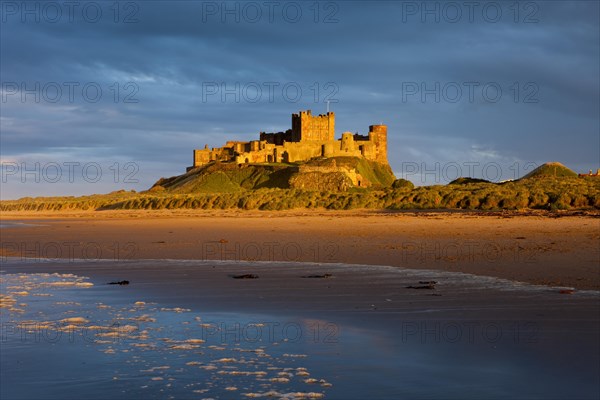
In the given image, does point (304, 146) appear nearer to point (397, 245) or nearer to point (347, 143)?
point (347, 143)

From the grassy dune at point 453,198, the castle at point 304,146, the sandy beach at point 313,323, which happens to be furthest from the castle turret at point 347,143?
the sandy beach at point 313,323

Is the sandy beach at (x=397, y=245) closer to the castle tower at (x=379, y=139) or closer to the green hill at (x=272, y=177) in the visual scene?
the green hill at (x=272, y=177)

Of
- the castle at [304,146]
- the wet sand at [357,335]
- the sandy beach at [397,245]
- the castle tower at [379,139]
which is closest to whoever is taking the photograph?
the wet sand at [357,335]

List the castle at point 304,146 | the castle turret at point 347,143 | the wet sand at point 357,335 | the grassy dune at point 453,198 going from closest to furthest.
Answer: the wet sand at point 357,335, the grassy dune at point 453,198, the castle at point 304,146, the castle turret at point 347,143

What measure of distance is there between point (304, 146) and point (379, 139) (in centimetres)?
2330

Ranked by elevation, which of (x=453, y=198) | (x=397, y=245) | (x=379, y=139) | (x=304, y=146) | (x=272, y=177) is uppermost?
(x=379, y=139)

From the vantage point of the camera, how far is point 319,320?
25.4 ft

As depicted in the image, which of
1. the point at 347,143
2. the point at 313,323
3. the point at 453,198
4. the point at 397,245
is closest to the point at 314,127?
the point at 347,143

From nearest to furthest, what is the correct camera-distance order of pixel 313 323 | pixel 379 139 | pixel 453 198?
pixel 313 323
pixel 453 198
pixel 379 139

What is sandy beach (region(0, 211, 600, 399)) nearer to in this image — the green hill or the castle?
the green hill

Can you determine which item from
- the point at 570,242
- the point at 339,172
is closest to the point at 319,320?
the point at 570,242

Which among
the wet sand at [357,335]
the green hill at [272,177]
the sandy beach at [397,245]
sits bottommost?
the wet sand at [357,335]

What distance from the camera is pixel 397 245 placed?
54.6 ft

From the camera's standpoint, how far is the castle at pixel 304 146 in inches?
4360
